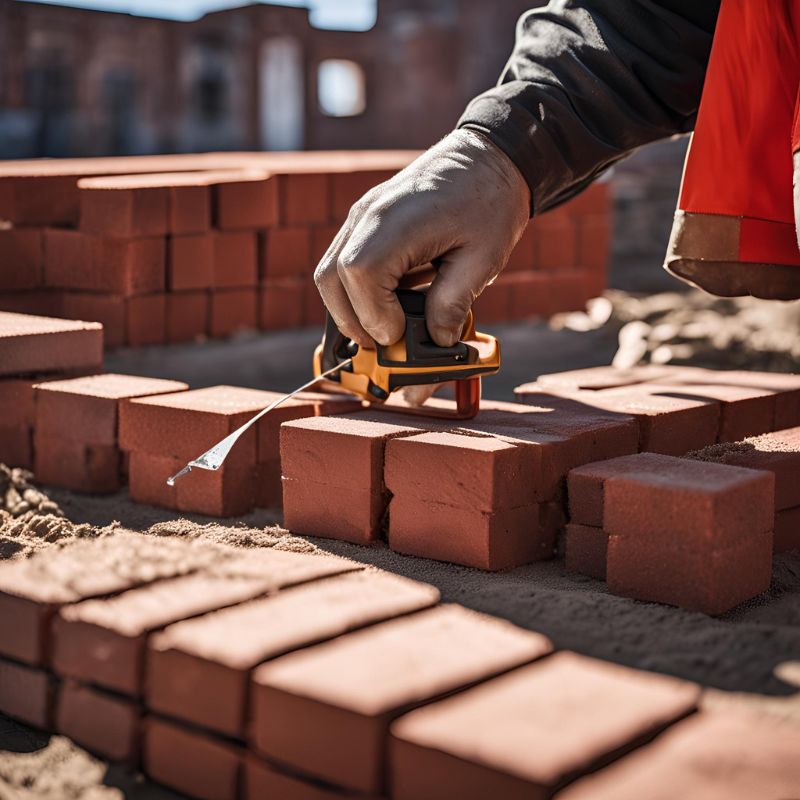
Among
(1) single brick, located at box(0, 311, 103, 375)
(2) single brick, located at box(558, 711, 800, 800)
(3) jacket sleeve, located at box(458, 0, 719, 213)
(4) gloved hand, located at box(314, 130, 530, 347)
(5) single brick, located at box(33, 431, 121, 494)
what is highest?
(3) jacket sleeve, located at box(458, 0, 719, 213)

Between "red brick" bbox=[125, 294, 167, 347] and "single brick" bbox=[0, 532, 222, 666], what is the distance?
3.88m

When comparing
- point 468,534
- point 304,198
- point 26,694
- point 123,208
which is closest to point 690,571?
point 468,534

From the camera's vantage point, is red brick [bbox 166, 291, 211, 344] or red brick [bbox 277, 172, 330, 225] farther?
red brick [bbox 277, 172, 330, 225]

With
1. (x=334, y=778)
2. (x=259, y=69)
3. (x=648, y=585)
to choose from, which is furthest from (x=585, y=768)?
(x=259, y=69)

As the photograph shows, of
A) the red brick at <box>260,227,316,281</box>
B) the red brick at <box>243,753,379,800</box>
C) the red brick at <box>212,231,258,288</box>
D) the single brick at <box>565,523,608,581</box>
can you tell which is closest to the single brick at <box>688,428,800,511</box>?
the single brick at <box>565,523,608,581</box>

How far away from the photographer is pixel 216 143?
21.3 m

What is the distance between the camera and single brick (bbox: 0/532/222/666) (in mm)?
2691

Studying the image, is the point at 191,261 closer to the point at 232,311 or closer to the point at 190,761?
the point at 232,311

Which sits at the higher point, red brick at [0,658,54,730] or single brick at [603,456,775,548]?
single brick at [603,456,775,548]

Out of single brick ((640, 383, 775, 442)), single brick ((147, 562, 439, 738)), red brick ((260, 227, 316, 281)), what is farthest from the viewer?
red brick ((260, 227, 316, 281))

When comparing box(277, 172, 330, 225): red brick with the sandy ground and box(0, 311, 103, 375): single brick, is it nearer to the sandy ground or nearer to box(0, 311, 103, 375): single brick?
box(0, 311, 103, 375): single brick

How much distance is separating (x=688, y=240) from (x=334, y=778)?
2.15m

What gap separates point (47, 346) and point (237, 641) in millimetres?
2584

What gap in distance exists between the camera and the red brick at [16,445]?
4703 mm
